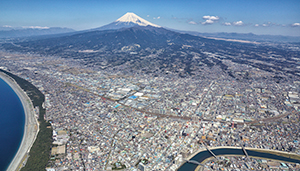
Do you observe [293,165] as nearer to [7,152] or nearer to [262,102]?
[262,102]

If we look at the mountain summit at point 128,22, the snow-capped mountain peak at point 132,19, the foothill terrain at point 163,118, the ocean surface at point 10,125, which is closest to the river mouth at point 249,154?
the foothill terrain at point 163,118

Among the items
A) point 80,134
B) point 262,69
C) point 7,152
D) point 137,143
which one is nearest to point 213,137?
point 137,143

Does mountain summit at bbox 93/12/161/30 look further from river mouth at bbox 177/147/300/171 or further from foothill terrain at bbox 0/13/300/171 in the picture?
river mouth at bbox 177/147/300/171

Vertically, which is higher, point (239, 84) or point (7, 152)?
point (239, 84)

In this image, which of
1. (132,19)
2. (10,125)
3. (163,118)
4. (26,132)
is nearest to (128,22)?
(132,19)

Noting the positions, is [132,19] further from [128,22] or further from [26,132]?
[26,132]
